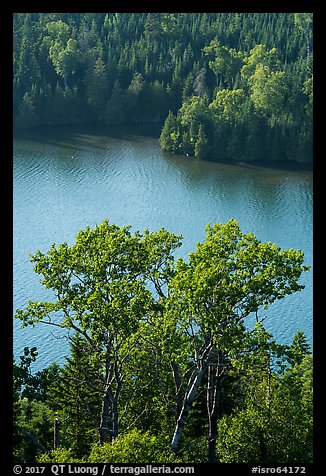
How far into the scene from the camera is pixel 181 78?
191 ft

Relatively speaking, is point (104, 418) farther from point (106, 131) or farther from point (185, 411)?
point (106, 131)

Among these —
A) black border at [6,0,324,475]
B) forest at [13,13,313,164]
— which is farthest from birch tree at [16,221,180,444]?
forest at [13,13,313,164]

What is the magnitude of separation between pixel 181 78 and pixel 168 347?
46.1 m

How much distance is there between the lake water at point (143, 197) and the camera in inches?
1362

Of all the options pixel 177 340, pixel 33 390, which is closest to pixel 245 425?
pixel 177 340

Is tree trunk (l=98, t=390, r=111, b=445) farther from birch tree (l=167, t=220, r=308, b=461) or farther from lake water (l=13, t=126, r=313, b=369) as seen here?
lake water (l=13, t=126, r=313, b=369)

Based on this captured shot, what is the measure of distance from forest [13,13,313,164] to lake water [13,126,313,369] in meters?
2.41

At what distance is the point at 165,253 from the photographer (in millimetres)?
15789

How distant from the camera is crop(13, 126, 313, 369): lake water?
113 ft

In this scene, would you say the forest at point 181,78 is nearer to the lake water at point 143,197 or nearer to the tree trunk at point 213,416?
the lake water at point 143,197

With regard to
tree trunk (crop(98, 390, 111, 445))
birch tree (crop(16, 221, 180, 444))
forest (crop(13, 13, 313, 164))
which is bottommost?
tree trunk (crop(98, 390, 111, 445))

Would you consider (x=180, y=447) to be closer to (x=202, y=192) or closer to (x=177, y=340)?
(x=177, y=340)
